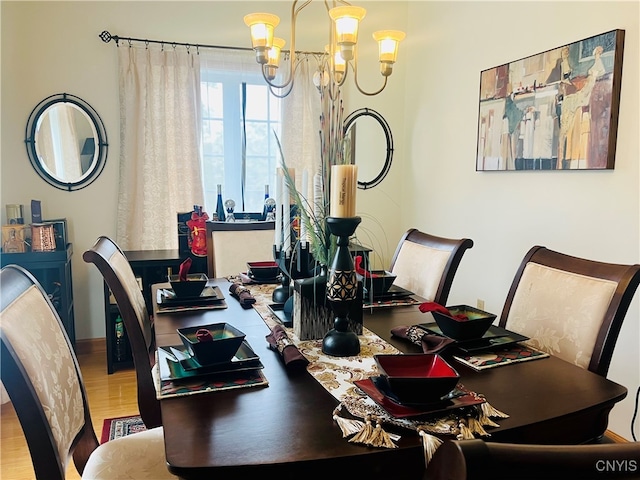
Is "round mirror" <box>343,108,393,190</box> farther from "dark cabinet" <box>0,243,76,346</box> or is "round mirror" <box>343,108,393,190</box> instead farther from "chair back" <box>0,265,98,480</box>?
"chair back" <box>0,265,98,480</box>

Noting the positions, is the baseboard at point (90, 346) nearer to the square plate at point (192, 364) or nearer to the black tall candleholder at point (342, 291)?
the square plate at point (192, 364)

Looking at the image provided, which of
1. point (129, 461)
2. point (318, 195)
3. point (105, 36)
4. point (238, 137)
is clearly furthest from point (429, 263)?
point (105, 36)

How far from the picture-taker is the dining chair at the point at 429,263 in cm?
204

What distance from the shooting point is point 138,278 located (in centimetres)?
324

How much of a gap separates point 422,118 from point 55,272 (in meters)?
2.95

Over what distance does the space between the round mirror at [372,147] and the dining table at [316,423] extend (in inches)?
111

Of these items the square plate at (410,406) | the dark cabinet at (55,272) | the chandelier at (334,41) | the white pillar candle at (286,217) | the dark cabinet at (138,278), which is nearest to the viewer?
the square plate at (410,406)

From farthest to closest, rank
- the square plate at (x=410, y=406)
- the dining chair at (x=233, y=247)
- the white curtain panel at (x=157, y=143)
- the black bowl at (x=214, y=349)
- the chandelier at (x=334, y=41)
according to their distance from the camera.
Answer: the white curtain panel at (x=157, y=143)
the dining chair at (x=233, y=247)
the chandelier at (x=334, y=41)
the black bowl at (x=214, y=349)
the square plate at (x=410, y=406)

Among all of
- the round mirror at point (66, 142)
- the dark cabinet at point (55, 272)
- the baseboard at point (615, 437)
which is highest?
the round mirror at point (66, 142)

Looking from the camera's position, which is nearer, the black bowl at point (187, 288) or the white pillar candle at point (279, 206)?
the white pillar candle at point (279, 206)

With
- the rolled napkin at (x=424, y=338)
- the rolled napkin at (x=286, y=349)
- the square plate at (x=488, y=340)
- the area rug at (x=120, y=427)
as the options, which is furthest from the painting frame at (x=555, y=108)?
the area rug at (x=120, y=427)

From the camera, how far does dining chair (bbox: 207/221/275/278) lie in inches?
107

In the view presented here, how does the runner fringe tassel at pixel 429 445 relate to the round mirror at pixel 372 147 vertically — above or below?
below

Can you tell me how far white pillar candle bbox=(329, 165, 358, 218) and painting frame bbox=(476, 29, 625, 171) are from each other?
1.54 m
